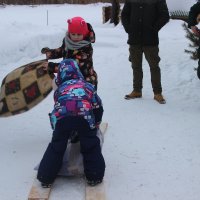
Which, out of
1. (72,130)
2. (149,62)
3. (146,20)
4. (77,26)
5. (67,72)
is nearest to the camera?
(72,130)

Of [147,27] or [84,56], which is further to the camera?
[147,27]

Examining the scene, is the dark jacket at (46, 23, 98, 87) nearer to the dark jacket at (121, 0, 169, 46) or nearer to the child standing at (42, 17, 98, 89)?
the child standing at (42, 17, 98, 89)

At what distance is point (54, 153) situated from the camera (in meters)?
4.27

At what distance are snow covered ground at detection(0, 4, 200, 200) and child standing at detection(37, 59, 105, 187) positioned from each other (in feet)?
0.61

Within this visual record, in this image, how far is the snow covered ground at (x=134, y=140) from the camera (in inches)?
171

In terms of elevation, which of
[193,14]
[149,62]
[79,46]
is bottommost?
[149,62]

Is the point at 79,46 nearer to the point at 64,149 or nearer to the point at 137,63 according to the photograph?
the point at 64,149

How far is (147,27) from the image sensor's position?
687cm

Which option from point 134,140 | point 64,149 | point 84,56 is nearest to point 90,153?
point 64,149

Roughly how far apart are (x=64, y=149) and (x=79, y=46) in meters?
1.50

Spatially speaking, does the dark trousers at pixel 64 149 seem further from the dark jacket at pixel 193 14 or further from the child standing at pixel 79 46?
the dark jacket at pixel 193 14

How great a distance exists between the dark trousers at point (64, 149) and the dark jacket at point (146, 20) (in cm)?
294

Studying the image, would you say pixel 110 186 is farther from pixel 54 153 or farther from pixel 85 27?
pixel 85 27

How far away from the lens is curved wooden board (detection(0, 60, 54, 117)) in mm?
5305
